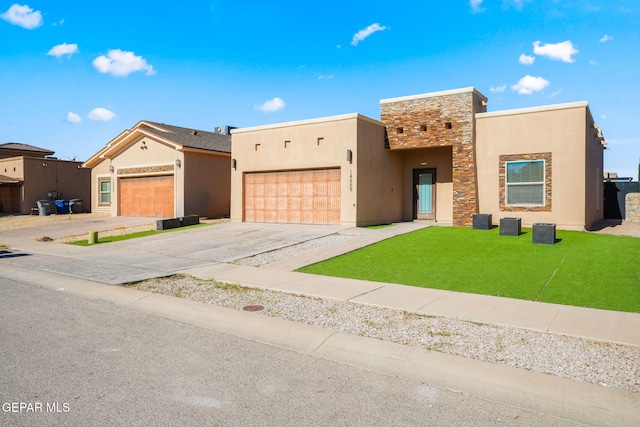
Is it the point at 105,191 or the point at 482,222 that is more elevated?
the point at 105,191

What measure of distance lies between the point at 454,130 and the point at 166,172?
16662 mm

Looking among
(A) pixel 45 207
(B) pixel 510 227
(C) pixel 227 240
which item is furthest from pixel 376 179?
(A) pixel 45 207

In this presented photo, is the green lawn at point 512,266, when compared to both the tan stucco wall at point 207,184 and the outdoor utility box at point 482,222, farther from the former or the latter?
the tan stucco wall at point 207,184

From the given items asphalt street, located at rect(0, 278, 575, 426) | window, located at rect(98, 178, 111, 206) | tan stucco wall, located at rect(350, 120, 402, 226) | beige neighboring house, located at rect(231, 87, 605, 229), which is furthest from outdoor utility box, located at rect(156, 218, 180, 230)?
asphalt street, located at rect(0, 278, 575, 426)

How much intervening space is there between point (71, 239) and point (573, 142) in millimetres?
21213

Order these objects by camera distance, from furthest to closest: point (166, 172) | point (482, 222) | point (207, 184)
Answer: point (207, 184) < point (166, 172) < point (482, 222)

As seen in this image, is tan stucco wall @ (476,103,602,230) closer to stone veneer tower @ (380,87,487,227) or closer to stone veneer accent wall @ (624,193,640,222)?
stone veneer tower @ (380,87,487,227)

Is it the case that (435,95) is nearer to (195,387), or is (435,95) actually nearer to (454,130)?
(454,130)

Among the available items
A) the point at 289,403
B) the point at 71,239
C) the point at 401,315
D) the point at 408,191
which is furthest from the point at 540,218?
the point at 71,239

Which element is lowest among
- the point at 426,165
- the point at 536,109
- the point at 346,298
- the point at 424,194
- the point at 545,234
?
the point at 346,298

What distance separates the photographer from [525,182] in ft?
59.9

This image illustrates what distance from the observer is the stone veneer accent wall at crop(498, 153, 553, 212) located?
17688mm

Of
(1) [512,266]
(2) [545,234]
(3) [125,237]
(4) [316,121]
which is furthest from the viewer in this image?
(4) [316,121]

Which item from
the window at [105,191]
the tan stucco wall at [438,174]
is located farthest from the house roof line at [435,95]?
the window at [105,191]
